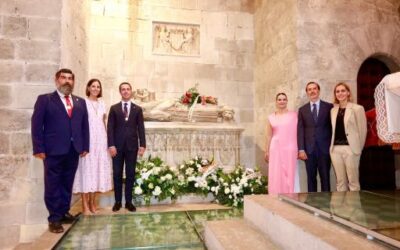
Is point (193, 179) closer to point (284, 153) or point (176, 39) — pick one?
point (284, 153)

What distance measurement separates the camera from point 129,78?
17.4 feet

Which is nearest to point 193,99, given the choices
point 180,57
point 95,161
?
point 180,57

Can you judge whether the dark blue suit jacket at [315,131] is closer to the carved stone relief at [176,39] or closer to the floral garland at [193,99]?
the floral garland at [193,99]

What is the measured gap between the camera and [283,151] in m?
3.59

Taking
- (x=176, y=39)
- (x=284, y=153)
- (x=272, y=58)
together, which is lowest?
(x=284, y=153)

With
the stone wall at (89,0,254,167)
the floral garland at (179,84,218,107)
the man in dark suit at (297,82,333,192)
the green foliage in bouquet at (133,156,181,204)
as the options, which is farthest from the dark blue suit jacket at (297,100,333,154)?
the stone wall at (89,0,254,167)

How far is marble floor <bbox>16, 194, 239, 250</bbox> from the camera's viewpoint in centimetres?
230

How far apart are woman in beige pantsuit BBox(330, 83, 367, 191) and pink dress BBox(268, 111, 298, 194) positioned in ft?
1.55

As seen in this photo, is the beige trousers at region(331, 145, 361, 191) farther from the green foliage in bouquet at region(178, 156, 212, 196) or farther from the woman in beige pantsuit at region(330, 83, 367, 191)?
the green foliage in bouquet at region(178, 156, 212, 196)

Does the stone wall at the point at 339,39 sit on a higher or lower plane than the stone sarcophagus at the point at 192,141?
higher

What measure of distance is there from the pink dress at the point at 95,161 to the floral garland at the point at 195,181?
55cm

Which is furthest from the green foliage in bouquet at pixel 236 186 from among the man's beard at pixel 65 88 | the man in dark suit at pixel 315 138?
the man's beard at pixel 65 88

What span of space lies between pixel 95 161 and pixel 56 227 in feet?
2.79

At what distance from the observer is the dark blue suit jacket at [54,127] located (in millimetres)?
2689
